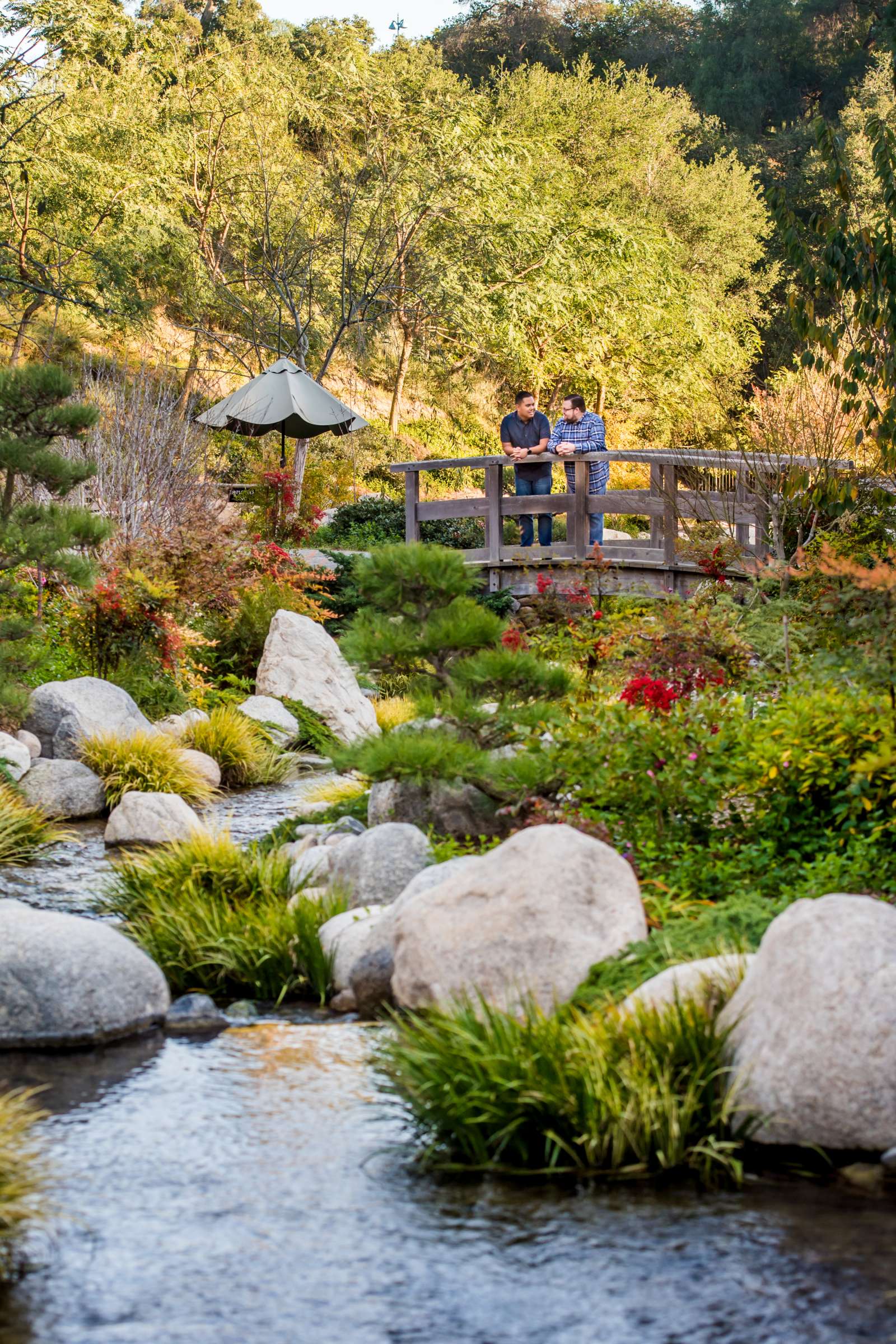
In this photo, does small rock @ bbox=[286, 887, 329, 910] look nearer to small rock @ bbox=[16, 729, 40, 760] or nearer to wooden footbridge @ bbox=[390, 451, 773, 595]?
small rock @ bbox=[16, 729, 40, 760]

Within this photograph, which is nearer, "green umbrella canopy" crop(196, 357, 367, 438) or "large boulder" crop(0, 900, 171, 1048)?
"large boulder" crop(0, 900, 171, 1048)

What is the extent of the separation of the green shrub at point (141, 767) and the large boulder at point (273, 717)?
1485 millimetres

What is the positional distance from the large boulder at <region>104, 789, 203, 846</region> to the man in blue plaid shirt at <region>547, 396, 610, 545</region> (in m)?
7.17

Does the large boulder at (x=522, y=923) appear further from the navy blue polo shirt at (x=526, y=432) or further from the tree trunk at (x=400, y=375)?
the tree trunk at (x=400, y=375)

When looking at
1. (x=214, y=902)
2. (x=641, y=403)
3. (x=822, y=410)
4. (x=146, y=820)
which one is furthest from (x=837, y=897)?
(x=641, y=403)

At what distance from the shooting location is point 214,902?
20.8 ft

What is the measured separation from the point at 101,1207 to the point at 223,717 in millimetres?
6418

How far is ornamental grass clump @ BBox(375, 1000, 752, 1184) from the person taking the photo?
4.09 metres

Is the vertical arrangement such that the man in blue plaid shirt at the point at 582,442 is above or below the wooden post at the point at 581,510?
above

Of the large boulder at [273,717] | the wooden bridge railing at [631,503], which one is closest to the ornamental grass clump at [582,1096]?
the large boulder at [273,717]

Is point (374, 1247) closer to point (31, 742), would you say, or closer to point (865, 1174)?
point (865, 1174)

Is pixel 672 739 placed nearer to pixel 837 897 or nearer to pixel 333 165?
pixel 837 897

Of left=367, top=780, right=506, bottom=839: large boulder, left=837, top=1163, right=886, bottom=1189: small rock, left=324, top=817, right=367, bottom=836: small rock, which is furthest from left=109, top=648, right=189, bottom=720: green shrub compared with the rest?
left=837, top=1163, right=886, bottom=1189: small rock

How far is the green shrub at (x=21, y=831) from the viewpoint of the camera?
304 inches
